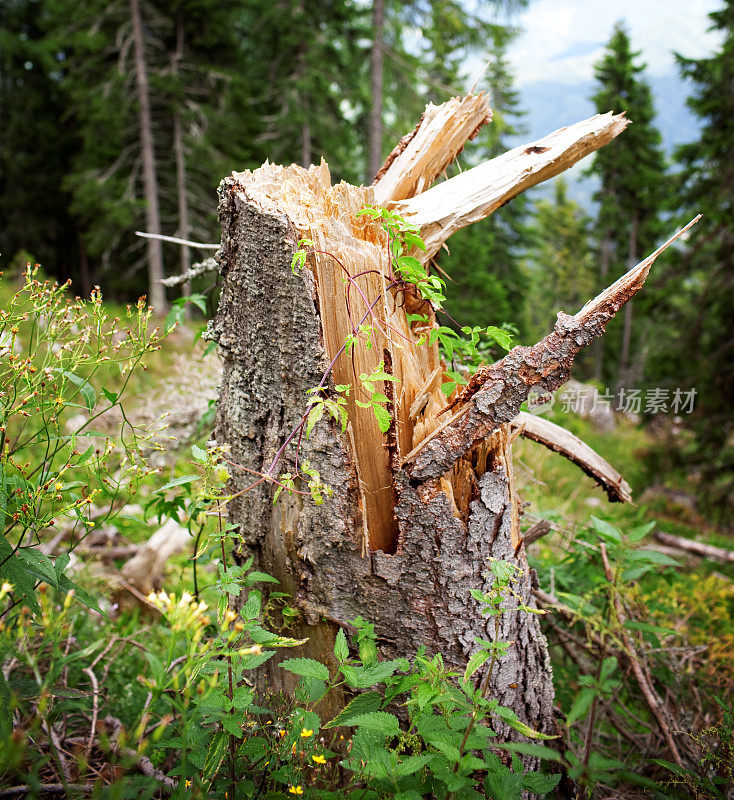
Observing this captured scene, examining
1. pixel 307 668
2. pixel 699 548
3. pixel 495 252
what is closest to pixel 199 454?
pixel 307 668

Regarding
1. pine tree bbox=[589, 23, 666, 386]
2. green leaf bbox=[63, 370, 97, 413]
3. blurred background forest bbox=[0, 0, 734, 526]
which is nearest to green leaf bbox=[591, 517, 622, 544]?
green leaf bbox=[63, 370, 97, 413]

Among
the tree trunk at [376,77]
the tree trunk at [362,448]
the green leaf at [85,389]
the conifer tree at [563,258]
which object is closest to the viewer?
the green leaf at [85,389]

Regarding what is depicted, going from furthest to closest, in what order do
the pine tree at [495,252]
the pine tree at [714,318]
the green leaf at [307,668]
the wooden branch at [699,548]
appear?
1. the pine tree at [495,252]
2. the pine tree at [714,318]
3. the wooden branch at [699,548]
4. the green leaf at [307,668]

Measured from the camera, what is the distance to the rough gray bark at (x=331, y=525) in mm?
1436

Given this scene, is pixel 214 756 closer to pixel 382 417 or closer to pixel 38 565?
pixel 38 565

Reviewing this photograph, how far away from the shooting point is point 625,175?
18.2 meters

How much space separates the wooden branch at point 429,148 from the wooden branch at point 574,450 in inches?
40.7

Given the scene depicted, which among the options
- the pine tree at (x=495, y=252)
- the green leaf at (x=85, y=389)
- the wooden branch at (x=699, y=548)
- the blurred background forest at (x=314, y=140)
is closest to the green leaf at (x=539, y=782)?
the green leaf at (x=85, y=389)

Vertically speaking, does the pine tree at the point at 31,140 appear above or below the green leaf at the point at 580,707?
above

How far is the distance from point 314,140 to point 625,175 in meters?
12.4

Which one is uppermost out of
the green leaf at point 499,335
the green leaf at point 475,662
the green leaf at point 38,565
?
the green leaf at point 499,335

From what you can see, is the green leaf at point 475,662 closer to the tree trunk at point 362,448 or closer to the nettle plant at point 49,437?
the tree trunk at point 362,448

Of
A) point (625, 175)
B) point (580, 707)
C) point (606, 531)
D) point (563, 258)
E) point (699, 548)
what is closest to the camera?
point (580, 707)

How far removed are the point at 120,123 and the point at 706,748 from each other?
13.6 meters
